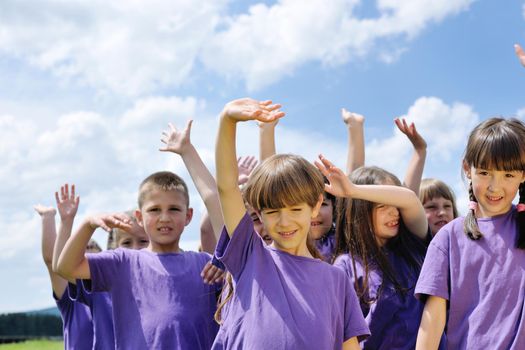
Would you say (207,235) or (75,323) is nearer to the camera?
(207,235)

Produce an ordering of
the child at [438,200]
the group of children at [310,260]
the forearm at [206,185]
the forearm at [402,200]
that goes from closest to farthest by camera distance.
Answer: the group of children at [310,260] → the forearm at [402,200] → the forearm at [206,185] → the child at [438,200]

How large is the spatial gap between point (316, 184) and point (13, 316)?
25241 millimetres

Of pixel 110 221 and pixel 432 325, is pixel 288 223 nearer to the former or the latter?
pixel 432 325

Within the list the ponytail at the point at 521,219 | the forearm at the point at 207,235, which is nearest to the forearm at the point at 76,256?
the forearm at the point at 207,235

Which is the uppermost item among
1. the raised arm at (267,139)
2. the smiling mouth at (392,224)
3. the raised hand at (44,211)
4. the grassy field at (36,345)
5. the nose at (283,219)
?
the raised arm at (267,139)

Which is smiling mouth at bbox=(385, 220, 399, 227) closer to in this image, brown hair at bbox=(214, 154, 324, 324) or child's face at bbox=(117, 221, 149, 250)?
brown hair at bbox=(214, 154, 324, 324)

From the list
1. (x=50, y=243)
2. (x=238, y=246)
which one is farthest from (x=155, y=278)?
(x=50, y=243)

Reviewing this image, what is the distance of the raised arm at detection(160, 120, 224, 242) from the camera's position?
4160 millimetres

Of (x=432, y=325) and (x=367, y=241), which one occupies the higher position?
(x=367, y=241)

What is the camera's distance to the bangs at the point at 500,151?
3.72m

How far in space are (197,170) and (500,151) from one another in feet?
6.47

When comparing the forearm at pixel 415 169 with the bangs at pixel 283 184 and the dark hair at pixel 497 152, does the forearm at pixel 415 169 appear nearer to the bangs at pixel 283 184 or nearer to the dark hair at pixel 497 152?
the dark hair at pixel 497 152

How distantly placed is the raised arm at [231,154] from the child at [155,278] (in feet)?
4.65

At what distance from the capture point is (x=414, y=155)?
5363 millimetres
